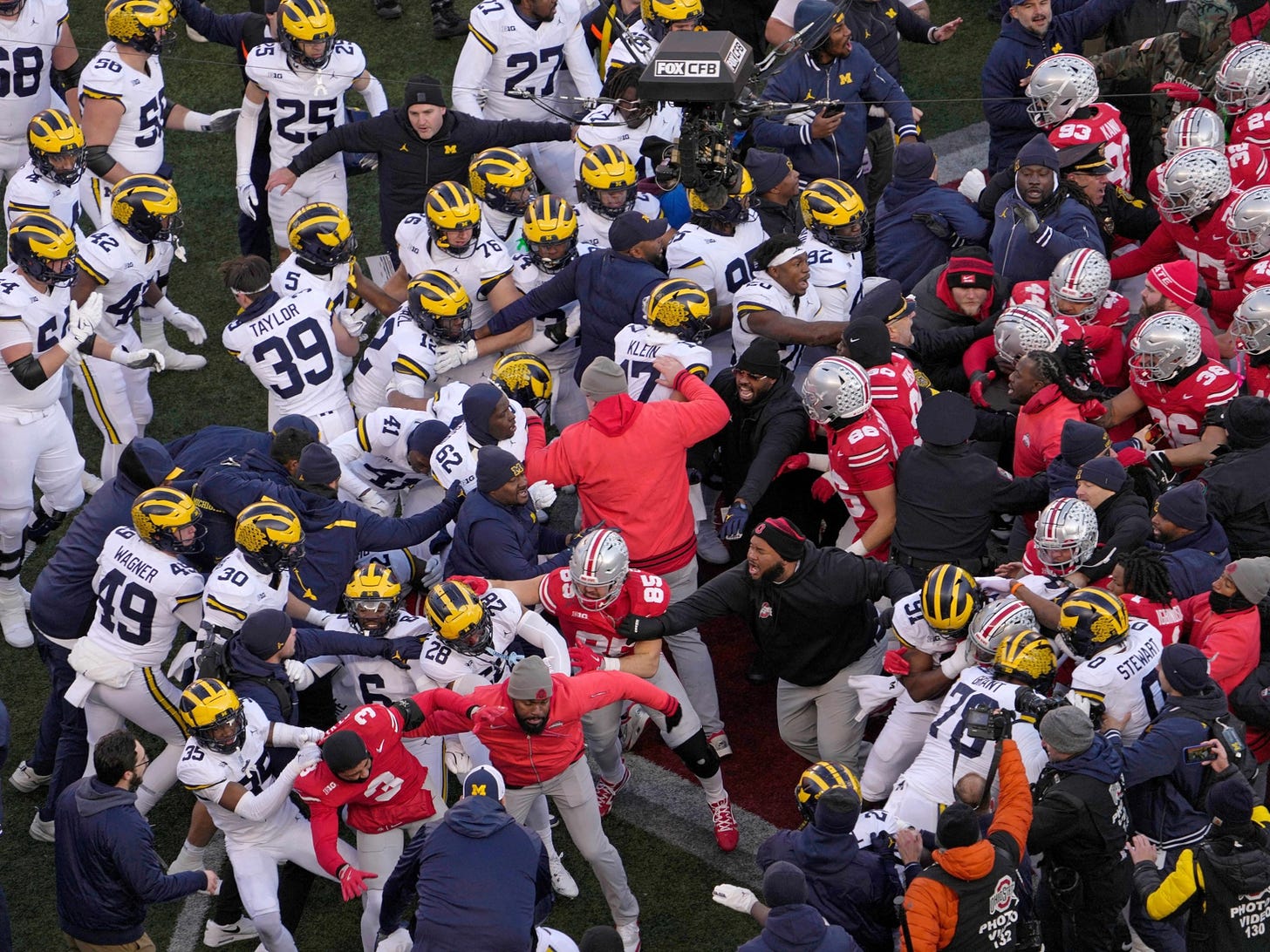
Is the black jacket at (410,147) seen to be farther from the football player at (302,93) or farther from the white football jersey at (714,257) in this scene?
the white football jersey at (714,257)

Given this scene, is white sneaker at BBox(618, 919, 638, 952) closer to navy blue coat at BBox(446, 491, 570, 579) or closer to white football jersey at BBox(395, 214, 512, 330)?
navy blue coat at BBox(446, 491, 570, 579)

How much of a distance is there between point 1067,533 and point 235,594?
3302 millimetres

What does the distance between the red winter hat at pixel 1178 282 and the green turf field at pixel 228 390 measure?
3220mm

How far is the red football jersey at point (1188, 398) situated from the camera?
740cm

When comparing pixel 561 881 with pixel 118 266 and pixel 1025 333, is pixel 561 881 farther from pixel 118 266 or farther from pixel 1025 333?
pixel 118 266

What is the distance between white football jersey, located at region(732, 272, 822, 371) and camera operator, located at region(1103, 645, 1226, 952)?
98.7 inches

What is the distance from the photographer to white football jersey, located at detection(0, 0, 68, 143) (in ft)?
32.0

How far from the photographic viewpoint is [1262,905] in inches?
225

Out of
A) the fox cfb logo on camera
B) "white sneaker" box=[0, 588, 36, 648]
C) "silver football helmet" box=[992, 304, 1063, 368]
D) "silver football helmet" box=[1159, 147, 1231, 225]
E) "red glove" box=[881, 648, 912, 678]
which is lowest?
"white sneaker" box=[0, 588, 36, 648]

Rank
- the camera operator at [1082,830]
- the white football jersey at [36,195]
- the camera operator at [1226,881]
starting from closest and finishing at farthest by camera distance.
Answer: the camera operator at [1226,881] < the camera operator at [1082,830] < the white football jersey at [36,195]

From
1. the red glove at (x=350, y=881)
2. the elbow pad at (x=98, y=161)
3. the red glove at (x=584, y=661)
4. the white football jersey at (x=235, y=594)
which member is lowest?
the red glove at (x=350, y=881)

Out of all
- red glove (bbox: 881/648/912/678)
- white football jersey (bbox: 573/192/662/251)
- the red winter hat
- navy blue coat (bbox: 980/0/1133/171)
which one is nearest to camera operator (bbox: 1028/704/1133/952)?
red glove (bbox: 881/648/912/678)

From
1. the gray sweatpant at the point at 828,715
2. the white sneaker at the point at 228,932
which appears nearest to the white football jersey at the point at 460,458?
the gray sweatpant at the point at 828,715

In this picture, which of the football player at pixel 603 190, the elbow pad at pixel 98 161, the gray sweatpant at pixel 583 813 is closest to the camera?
the gray sweatpant at pixel 583 813
